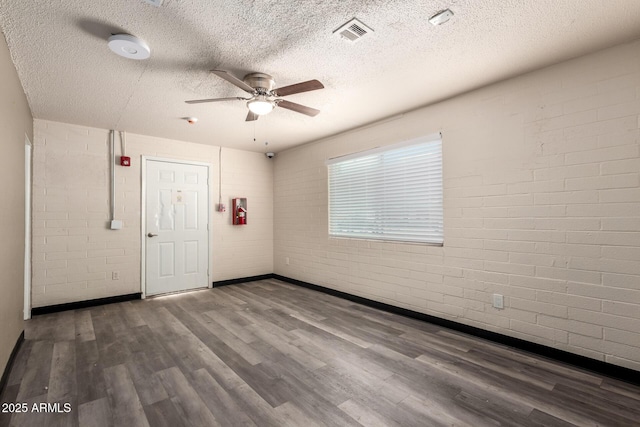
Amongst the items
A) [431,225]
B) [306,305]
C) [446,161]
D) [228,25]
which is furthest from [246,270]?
[228,25]

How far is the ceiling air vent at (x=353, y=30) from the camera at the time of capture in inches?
80.5

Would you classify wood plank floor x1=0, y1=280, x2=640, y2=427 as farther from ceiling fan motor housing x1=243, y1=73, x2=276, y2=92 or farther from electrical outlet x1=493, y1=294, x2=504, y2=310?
ceiling fan motor housing x1=243, y1=73, x2=276, y2=92

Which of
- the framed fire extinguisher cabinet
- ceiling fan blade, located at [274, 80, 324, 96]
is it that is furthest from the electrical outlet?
the framed fire extinguisher cabinet

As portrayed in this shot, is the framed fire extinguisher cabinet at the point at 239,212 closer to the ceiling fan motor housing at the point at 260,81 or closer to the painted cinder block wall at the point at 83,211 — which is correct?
the painted cinder block wall at the point at 83,211

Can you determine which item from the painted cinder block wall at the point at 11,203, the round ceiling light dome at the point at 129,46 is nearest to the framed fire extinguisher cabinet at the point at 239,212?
the painted cinder block wall at the point at 11,203

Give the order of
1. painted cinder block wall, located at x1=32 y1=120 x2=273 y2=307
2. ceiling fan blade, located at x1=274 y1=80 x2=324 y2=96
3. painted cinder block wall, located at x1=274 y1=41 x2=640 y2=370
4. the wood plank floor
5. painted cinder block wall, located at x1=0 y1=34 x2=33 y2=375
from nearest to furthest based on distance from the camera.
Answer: the wood plank floor
painted cinder block wall, located at x1=0 y1=34 x2=33 y2=375
painted cinder block wall, located at x1=274 y1=41 x2=640 y2=370
ceiling fan blade, located at x1=274 y1=80 x2=324 y2=96
painted cinder block wall, located at x1=32 y1=120 x2=273 y2=307

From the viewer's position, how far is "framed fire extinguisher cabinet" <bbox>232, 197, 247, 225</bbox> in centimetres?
561

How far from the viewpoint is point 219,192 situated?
5516 millimetres

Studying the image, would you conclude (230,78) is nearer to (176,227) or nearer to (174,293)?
(176,227)

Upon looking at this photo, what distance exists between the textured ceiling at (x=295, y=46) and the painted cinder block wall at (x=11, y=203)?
257 mm

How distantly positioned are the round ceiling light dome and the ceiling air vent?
4.77ft

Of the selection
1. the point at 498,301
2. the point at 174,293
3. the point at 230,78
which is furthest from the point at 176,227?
the point at 498,301

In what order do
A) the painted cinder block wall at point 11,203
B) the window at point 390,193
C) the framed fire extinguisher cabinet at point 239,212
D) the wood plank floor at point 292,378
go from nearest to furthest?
the wood plank floor at point 292,378 < the painted cinder block wall at point 11,203 < the window at point 390,193 < the framed fire extinguisher cabinet at point 239,212

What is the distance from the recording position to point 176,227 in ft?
16.5
